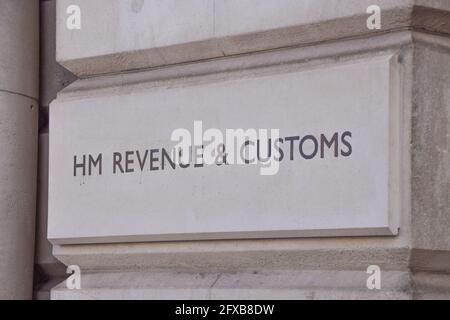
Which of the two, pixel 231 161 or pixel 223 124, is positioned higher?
pixel 223 124

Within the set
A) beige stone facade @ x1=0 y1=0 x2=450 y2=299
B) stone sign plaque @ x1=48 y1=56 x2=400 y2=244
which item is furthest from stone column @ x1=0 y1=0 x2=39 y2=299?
stone sign plaque @ x1=48 y1=56 x2=400 y2=244

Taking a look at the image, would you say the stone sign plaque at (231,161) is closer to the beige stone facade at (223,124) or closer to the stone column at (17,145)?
the beige stone facade at (223,124)

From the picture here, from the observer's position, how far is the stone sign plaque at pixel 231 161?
4.69 meters

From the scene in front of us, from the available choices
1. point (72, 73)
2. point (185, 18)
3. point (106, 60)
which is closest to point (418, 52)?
point (185, 18)

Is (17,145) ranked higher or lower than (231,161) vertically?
higher

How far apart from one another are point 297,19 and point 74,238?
1.55 meters

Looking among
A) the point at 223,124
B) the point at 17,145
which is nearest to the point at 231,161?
the point at 223,124

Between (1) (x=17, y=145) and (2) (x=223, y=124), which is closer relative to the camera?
(2) (x=223, y=124)

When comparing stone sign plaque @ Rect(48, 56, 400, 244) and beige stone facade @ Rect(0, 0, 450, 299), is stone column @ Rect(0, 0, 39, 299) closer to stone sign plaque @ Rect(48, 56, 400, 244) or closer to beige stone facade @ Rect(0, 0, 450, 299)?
beige stone facade @ Rect(0, 0, 450, 299)

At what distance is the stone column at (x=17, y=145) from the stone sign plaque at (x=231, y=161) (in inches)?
11.2

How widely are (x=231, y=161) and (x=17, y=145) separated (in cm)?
147

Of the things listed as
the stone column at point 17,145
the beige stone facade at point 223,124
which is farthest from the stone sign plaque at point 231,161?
the stone column at point 17,145

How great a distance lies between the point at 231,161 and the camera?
5.14 meters

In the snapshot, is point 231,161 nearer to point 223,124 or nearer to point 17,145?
point 223,124
